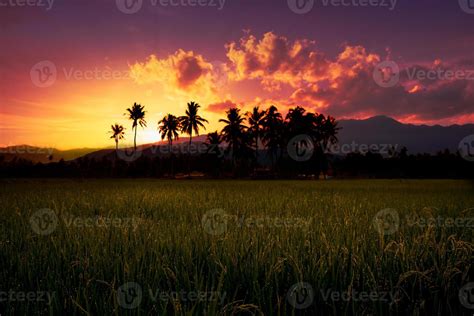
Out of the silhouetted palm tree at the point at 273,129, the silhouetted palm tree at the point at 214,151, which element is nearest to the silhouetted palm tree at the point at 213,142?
the silhouetted palm tree at the point at 214,151

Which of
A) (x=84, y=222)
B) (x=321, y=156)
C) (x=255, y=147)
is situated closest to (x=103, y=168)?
(x=255, y=147)

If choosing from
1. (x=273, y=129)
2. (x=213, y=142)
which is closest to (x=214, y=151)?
(x=213, y=142)

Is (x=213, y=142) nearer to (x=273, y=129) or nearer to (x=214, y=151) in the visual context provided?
(x=214, y=151)

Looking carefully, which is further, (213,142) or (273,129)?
(213,142)

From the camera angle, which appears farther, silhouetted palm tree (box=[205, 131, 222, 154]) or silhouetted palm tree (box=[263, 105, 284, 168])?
silhouetted palm tree (box=[205, 131, 222, 154])

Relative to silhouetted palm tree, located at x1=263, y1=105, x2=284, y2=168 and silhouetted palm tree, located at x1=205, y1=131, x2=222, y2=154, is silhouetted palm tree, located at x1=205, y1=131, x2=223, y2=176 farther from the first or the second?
silhouetted palm tree, located at x1=263, y1=105, x2=284, y2=168

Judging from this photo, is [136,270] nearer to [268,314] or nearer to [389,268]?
[268,314]

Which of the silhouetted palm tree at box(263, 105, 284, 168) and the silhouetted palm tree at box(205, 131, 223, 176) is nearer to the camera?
the silhouetted palm tree at box(263, 105, 284, 168)

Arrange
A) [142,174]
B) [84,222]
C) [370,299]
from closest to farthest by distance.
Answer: [370,299] < [84,222] < [142,174]

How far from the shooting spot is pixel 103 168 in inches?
3526

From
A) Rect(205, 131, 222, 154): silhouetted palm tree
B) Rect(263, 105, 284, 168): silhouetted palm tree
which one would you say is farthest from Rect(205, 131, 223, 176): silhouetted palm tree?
Rect(263, 105, 284, 168): silhouetted palm tree

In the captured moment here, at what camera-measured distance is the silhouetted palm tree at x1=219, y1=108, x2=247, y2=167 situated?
75312 mm

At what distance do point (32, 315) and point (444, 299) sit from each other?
3.23 metres

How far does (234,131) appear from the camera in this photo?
75312mm
